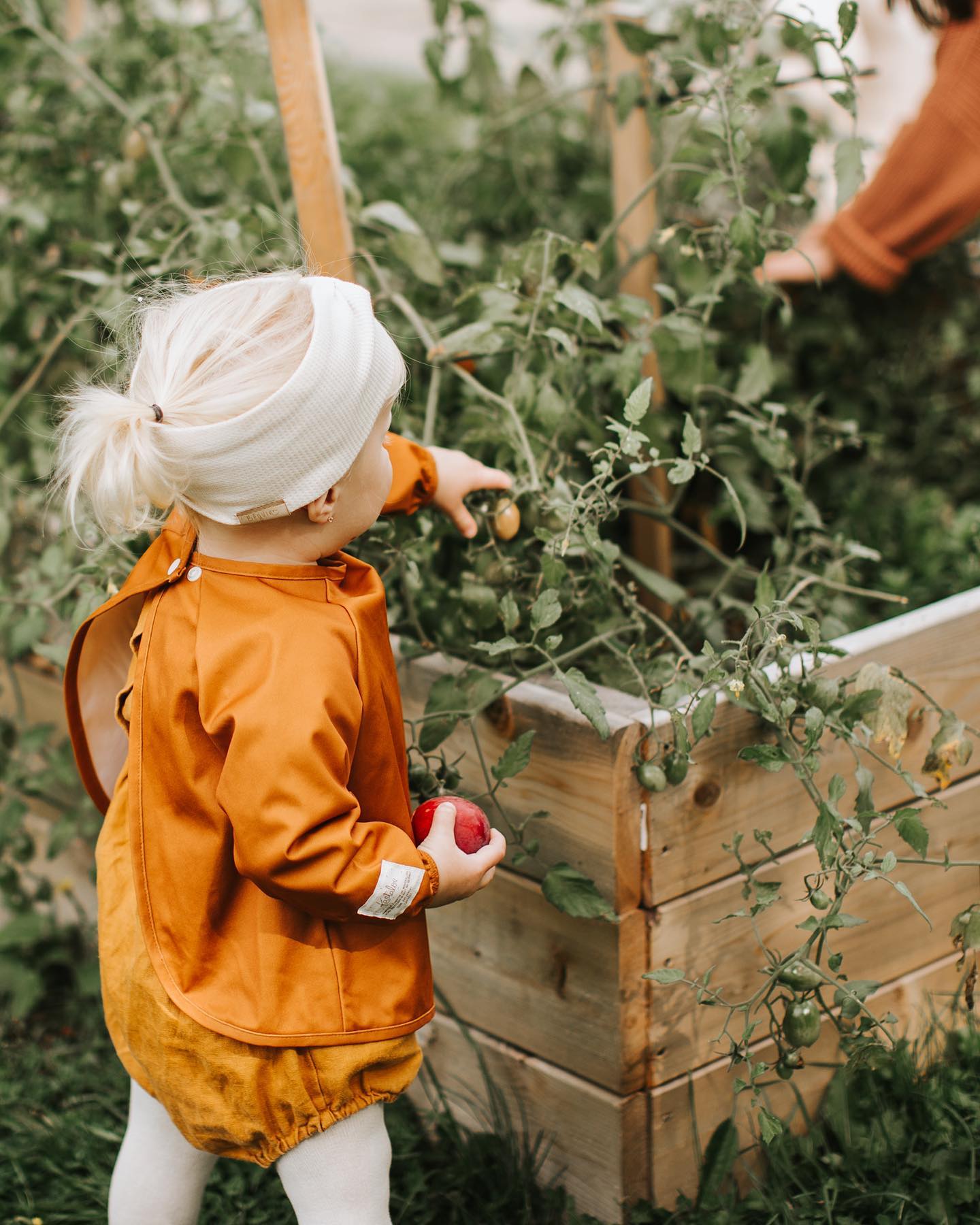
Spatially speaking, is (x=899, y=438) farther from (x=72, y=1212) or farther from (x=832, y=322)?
(x=72, y=1212)

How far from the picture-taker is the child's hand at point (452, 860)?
3.55ft

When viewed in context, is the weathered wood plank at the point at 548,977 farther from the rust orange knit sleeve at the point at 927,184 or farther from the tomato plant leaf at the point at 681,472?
the rust orange knit sleeve at the point at 927,184

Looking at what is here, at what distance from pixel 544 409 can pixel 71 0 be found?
1999 millimetres

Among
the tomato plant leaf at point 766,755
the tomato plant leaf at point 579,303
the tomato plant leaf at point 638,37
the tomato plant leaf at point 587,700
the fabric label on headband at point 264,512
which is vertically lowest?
the tomato plant leaf at point 766,755

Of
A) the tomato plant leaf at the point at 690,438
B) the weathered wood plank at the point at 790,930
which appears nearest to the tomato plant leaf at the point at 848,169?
the tomato plant leaf at the point at 690,438

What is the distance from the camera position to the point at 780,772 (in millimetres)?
1436

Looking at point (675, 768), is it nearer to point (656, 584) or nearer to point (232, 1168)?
Answer: point (656, 584)

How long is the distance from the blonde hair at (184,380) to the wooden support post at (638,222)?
3.28 ft

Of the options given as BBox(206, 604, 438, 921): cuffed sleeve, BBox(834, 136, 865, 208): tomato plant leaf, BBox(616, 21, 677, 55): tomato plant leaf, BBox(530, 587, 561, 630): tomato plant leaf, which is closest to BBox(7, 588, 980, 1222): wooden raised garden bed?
BBox(530, 587, 561, 630): tomato plant leaf

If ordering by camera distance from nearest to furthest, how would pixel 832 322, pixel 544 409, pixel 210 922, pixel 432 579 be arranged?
pixel 210 922, pixel 544 409, pixel 432 579, pixel 832 322

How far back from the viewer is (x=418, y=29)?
8406 millimetres

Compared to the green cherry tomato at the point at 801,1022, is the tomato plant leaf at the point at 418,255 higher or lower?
higher

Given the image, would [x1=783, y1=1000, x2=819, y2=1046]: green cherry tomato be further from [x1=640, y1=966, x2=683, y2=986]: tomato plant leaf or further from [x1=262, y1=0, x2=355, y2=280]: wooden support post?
[x1=262, y1=0, x2=355, y2=280]: wooden support post

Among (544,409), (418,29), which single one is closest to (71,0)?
(544,409)
